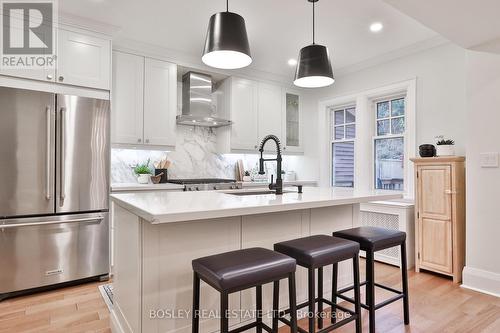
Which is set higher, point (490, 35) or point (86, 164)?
point (490, 35)

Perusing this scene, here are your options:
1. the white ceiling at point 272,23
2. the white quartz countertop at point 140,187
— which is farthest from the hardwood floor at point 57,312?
the white ceiling at point 272,23

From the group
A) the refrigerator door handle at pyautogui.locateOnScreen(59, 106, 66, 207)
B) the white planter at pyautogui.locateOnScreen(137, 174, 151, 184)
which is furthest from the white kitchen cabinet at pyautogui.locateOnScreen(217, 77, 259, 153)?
the refrigerator door handle at pyautogui.locateOnScreen(59, 106, 66, 207)

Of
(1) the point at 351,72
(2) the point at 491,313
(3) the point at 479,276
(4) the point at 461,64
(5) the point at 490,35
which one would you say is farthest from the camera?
(1) the point at 351,72

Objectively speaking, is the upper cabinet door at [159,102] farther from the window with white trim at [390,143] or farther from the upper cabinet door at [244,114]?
the window with white trim at [390,143]

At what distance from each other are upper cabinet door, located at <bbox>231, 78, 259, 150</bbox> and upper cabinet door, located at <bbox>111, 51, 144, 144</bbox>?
1.37 metres

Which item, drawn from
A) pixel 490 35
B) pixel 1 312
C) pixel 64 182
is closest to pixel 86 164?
pixel 64 182

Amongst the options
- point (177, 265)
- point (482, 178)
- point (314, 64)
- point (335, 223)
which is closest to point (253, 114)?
point (314, 64)

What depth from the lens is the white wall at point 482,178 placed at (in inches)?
108

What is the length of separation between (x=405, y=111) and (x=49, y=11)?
4.29m

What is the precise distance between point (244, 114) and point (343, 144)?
5.68 feet

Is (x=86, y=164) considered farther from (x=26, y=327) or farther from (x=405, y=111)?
(x=405, y=111)

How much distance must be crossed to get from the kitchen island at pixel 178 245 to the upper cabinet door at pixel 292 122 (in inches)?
119

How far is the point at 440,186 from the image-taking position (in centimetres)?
320

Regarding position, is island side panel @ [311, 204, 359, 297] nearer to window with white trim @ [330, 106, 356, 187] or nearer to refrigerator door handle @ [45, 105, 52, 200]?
window with white trim @ [330, 106, 356, 187]
